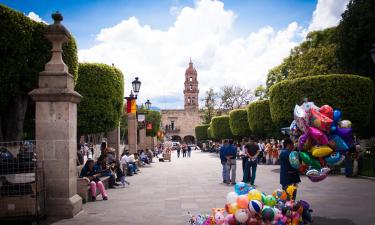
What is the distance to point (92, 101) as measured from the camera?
2081 centimetres

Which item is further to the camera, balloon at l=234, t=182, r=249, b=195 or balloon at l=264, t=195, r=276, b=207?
balloon at l=234, t=182, r=249, b=195

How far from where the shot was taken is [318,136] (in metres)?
8.33

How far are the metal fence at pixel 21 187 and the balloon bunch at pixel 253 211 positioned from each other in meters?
3.67

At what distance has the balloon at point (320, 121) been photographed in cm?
839

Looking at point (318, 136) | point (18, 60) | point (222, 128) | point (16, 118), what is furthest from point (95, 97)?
point (222, 128)

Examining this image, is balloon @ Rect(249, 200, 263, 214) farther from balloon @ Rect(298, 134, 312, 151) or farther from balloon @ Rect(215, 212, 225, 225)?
balloon @ Rect(298, 134, 312, 151)

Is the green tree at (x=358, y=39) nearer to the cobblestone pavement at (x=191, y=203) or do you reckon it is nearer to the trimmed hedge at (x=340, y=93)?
the trimmed hedge at (x=340, y=93)

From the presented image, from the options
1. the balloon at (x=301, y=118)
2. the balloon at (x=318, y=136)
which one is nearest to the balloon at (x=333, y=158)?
the balloon at (x=318, y=136)

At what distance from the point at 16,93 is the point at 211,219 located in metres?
8.38

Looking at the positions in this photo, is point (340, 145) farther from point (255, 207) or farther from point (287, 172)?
point (255, 207)

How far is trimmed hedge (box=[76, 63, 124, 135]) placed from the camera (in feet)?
68.3

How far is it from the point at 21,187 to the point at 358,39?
964 inches

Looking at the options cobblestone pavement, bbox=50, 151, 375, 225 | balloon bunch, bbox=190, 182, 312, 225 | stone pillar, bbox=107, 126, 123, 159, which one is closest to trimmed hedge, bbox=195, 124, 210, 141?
stone pillar, bbox=107, 126, 123, 159

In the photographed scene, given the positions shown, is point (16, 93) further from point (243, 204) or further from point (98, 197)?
point (243, 204)
